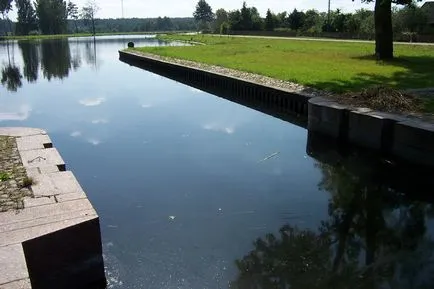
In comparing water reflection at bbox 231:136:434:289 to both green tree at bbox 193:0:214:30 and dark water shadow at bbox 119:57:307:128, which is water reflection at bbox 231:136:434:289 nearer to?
dark water shadow at bbox 119:57:307:128

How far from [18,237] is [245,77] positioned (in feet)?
56.5

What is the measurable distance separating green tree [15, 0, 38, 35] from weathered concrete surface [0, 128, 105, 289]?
12828 centimetres

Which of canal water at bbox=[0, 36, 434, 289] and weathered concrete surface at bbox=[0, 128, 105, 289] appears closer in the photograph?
weathered concrete surface at bbox=[0, 128, 105, 289]

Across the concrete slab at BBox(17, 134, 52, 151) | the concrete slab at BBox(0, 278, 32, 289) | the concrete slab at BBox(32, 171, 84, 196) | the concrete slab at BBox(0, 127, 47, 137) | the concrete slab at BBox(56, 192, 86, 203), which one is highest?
the concrete slab at BBox(0, 127, 47, 137)

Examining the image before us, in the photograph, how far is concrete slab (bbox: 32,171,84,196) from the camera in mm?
7153

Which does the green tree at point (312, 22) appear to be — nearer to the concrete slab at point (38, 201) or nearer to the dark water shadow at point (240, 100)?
the dark water shadow at point (240, 100)

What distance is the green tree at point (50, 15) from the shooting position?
119m

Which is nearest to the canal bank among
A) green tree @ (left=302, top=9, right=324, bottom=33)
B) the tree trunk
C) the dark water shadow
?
the dark water shadow

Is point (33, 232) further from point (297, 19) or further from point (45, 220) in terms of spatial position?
Result: point (297, 19)

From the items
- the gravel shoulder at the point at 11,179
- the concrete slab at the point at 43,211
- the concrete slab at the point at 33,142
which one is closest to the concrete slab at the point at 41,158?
the gravel shoulder at the point at 11,179

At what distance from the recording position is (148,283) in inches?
265

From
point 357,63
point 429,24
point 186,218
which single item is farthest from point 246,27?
point 186,218

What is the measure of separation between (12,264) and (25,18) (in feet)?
429

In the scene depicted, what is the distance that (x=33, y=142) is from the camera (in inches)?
395
